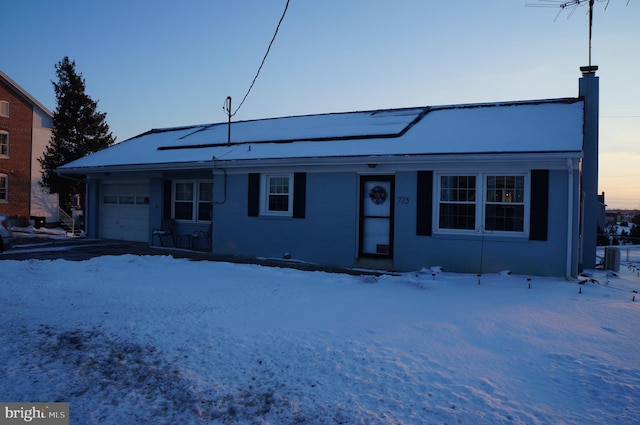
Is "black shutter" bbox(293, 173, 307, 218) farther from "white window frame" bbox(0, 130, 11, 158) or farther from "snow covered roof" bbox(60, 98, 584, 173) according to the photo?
"white window frame" bbox(0, 130, 11, 158)

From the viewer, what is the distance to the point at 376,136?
12773 mm

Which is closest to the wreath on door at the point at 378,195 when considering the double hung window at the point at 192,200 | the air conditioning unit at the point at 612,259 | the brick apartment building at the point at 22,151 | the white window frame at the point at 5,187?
the double hung window at the point at 192,200

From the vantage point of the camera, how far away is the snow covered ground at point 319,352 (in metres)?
3.77

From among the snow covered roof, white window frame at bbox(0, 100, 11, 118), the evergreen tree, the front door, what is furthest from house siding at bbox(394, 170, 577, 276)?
white window frame at bbox(0, 100, 11, 118)

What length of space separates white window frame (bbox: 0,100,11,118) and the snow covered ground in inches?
1008

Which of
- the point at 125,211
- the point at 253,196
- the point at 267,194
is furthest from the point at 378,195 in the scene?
the point at 125,211

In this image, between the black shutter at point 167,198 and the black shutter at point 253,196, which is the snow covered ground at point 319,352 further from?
the black shutter at point 167,198

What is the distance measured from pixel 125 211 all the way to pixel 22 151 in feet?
57.3

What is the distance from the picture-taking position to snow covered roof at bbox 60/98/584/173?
10.7m

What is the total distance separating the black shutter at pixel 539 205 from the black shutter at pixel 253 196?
703 cm

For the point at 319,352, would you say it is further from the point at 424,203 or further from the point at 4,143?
the point at 4,143

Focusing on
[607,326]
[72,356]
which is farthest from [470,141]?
[72,356]

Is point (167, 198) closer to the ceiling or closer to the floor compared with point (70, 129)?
closer to the floor

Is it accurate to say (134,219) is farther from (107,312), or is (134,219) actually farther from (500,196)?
(500,196)
